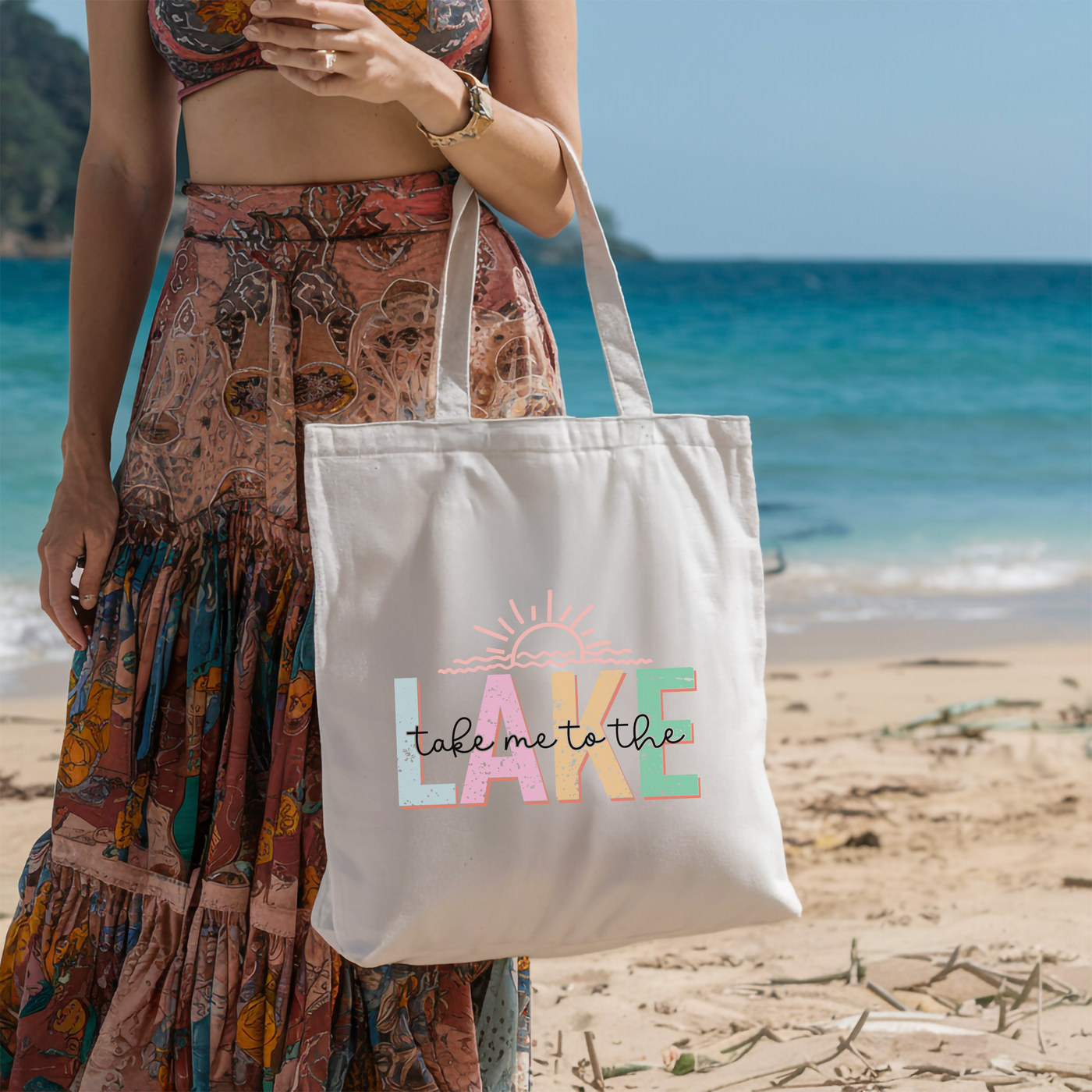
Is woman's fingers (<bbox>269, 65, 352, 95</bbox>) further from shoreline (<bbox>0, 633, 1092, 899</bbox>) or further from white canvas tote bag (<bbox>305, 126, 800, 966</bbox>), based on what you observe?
shoreline (<bbox>0, 633, 1092, 899</bbox>)

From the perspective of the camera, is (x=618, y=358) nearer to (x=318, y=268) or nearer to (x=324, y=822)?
(x=318, y=268)

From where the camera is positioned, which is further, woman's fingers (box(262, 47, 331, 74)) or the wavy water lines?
the wavy water lines

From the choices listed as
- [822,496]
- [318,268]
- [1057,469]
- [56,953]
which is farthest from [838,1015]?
[1057,469]

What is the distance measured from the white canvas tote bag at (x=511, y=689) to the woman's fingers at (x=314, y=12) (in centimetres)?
25

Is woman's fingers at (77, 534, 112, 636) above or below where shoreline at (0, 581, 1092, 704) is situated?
below

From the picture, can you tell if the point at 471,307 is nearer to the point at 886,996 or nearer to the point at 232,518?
the point at 232,518

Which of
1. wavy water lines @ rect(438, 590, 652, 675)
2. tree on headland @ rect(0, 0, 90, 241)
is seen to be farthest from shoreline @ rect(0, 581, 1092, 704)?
tree on headland @ rect(0, 0, 90, 241)

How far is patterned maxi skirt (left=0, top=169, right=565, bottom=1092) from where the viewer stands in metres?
1.28

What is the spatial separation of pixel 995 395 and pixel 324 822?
14.7 metres

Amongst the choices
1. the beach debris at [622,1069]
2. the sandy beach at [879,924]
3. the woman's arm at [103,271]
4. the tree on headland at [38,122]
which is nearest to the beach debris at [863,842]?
the sandy beach at [879,924]

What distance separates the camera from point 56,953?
1.36m

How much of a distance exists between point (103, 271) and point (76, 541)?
34 cm

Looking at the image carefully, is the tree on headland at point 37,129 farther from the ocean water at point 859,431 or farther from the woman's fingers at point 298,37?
the woman's fingers at point 298,37

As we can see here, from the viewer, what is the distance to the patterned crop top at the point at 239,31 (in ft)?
3.95
